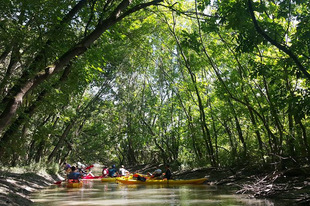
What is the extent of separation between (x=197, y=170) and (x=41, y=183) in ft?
30.3

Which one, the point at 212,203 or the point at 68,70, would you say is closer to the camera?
the point at 212,203

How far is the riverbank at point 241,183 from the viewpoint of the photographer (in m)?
7.94

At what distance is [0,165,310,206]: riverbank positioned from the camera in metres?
7.94

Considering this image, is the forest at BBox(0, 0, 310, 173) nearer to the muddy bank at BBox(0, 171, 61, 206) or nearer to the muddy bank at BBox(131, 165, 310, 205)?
the muddy bank at BBox(131, 165, 310, 205)

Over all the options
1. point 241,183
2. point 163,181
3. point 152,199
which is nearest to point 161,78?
point 163,181

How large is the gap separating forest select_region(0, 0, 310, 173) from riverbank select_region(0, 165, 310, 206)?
0.63 m

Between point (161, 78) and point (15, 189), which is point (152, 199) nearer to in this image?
point (15, 189)

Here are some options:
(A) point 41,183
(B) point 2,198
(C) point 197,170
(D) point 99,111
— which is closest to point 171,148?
(D) point 99,111

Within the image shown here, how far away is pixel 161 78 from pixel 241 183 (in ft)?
46.1

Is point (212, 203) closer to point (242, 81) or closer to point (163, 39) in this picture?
point (242, 81)

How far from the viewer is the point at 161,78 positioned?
25.0 metres

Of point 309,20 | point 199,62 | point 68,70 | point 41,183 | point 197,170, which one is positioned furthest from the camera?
point 197,170

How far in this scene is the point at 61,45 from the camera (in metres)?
7.32

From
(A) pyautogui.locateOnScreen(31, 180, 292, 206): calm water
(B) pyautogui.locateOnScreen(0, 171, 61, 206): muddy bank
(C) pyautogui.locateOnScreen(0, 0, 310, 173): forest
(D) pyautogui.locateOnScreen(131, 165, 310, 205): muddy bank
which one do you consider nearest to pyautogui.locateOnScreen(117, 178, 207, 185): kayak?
(D) pyautogui.locateOnScreen(131, 165, 310, 205): muddy bank
